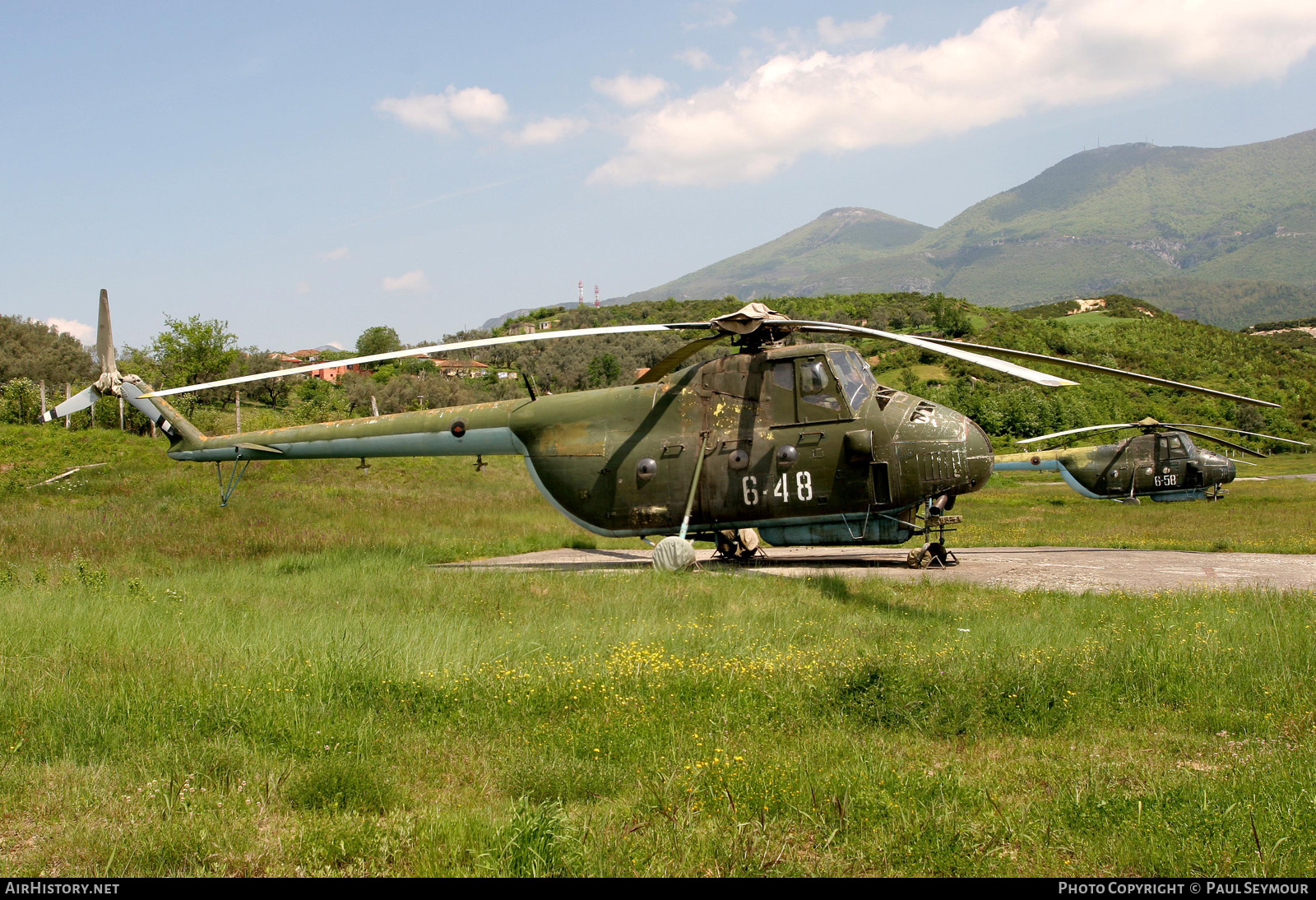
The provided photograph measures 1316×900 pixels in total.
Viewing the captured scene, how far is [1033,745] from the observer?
5.90 m

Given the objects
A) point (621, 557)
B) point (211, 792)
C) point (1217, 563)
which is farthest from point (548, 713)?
point (1217, 563)

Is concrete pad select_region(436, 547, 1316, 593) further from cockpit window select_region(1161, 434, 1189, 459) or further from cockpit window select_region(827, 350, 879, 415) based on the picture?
cockpit window select_region(1161, 434, 1189, 459)

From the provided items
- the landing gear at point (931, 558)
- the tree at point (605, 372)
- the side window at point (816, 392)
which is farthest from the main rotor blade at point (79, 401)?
the tree at point (605, 372)

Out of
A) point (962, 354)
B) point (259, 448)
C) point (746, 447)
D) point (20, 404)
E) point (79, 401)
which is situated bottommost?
point (746, 447)

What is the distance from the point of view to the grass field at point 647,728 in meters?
4.24

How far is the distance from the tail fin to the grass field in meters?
5.89

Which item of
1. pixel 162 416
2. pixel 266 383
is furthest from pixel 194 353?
pixel 162 416

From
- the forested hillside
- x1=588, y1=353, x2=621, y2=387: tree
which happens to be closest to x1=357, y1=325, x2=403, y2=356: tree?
the forested hillside

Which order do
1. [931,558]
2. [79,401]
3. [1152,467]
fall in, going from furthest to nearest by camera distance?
1. [1152,467]
2. [79,401]
3. [931,558]

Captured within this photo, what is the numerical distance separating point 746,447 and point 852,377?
218 centimetres

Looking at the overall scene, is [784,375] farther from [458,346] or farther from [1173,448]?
[1173,448]

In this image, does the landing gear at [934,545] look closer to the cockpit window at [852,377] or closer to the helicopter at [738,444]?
the helicopter at [738,444]

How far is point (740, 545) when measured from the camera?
16562 mm

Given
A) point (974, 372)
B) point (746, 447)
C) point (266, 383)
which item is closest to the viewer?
point (746, 447)
